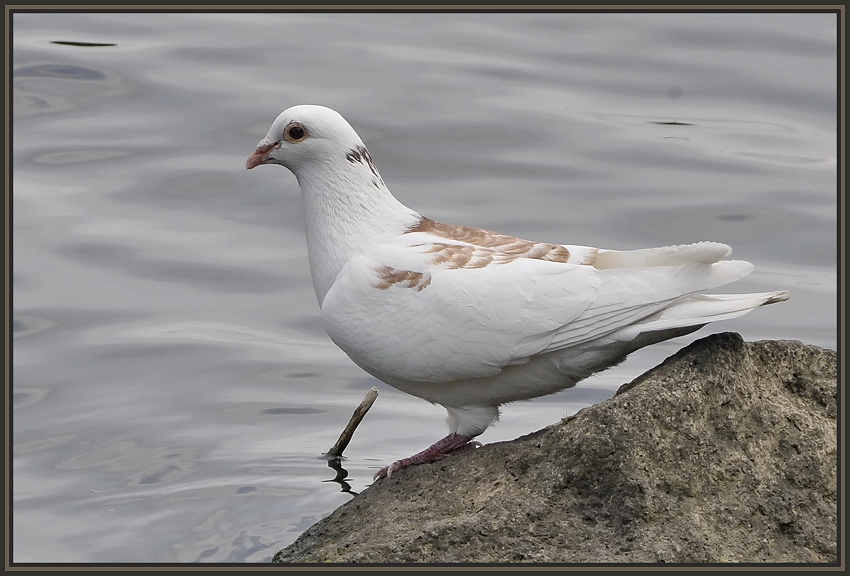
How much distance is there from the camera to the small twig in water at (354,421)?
7.55 m

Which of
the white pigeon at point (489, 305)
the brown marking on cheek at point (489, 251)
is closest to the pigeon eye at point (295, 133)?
the white pigeon at point (489, 305)

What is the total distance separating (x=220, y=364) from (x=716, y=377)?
6.81 metres

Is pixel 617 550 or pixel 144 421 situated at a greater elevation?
pixel 617 550

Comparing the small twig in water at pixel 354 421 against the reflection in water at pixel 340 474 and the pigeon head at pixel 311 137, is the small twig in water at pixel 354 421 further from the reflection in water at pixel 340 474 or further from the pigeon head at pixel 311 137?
the pigeon head at pixel 311 137

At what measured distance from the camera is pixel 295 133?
7.40m

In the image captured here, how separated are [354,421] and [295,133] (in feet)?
6.30

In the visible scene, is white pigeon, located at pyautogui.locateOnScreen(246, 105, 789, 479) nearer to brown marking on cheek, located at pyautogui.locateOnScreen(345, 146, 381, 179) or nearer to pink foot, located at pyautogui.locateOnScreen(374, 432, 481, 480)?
pink foot, located at pyautogui.locateOnScreen(374, 432, 481, 480)

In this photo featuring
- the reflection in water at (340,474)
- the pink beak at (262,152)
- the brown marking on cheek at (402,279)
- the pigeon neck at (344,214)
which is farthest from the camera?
the reflection in water at (340,474)

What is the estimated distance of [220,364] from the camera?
11703 millimetres

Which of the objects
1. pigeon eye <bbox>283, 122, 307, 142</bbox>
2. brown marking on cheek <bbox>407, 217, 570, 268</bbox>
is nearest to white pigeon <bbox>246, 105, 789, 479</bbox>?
brown marking on cheek <bbox>407, 217, 570, 268</bbox>

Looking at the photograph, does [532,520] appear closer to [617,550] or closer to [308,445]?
[617,550]

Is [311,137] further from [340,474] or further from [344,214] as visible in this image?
[340,474]

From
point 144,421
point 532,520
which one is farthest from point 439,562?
point 144,421

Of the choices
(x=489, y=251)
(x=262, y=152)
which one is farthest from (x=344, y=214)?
(x=489, y=251)
